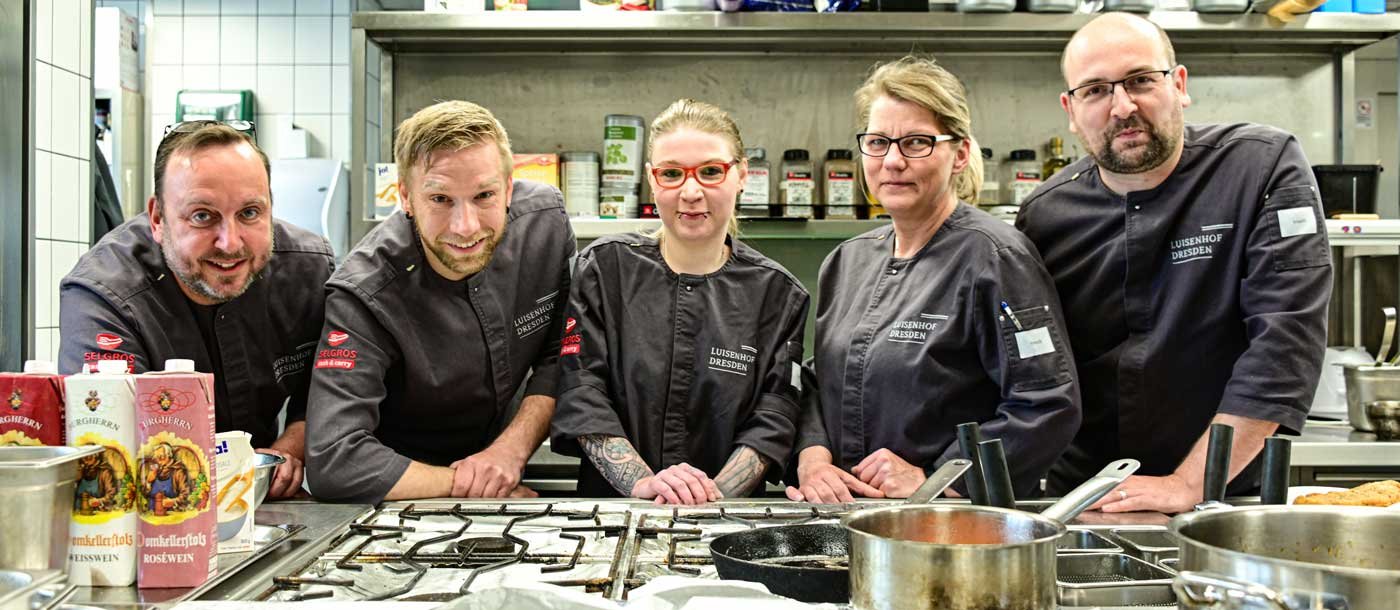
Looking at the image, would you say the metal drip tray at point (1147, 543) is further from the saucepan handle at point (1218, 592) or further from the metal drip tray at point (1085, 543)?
the saucepan handle at point (1218, 592)

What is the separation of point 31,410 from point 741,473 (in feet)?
3.47

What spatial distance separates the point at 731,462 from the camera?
1.77 m

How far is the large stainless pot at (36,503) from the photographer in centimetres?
91

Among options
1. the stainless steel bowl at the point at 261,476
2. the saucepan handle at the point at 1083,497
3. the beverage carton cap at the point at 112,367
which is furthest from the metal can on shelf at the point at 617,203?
the saucepan handle at the point at 1083,497

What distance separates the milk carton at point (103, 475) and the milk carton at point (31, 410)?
0.09ft

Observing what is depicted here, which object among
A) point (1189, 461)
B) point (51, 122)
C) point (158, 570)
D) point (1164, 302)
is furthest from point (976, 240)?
point (51, 122)

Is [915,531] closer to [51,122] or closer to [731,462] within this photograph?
[731,462]

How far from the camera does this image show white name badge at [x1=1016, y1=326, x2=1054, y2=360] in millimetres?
1603

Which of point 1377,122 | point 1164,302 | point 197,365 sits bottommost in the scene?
point 197,365

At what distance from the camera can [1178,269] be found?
67.5 inches

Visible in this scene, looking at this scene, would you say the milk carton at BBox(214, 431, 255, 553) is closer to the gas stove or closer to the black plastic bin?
the gas stove

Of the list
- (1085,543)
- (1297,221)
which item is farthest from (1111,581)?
(1297,221)

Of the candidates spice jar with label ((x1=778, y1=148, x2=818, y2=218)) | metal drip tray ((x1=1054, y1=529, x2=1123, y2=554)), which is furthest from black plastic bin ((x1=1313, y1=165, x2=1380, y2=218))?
metal drip tray ((x1=1054, y1=529, x2=1123, y2=554))

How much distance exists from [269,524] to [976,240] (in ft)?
3.83
